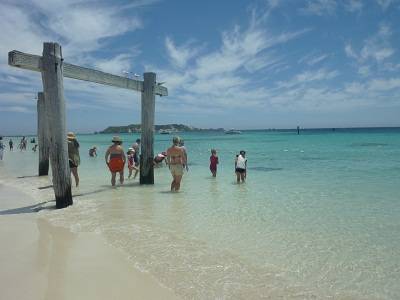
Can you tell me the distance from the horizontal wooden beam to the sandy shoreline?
2.99m

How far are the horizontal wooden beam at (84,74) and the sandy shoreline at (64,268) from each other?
299cm

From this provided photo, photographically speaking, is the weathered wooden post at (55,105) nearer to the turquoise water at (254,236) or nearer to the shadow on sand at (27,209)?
the shadow on sand at (27,209)

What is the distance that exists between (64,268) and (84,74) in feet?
18.0

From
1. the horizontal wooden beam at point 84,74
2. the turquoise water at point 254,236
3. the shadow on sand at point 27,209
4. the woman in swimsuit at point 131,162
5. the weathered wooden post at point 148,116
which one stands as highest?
the horizontal wooden beam at point 84,74

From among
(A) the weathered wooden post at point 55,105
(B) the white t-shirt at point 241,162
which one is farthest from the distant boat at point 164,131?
(A) the weathered wooden post at point 55,105

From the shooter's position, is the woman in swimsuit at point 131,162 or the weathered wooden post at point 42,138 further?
the weathered wooden post at point 42,138

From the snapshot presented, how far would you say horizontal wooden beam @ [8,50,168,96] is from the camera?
23.8ft

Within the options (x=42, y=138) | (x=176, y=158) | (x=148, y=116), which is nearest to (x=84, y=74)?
(x=148, y=116)

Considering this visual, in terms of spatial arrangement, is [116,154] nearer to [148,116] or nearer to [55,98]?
[148,116]

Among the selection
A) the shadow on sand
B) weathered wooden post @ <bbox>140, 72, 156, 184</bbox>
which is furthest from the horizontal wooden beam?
the shadow on sand

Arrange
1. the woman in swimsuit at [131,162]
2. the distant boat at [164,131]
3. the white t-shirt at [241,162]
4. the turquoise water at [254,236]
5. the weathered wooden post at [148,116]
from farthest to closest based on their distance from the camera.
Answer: the distant boat at [164,131]
the woman in swimsuit at [131,162]
the white t-shirt at [241,162]
the weathered wooden post at [148,116]
the turquoise water at [254,236]

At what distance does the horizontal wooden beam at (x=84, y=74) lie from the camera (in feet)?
23.8

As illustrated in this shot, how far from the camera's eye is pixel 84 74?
29.5ft

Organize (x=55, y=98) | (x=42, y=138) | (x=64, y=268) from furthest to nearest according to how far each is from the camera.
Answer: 1. (x=42, y=138)
2. (x=55, y=98)
3. (x=64, y=268)
